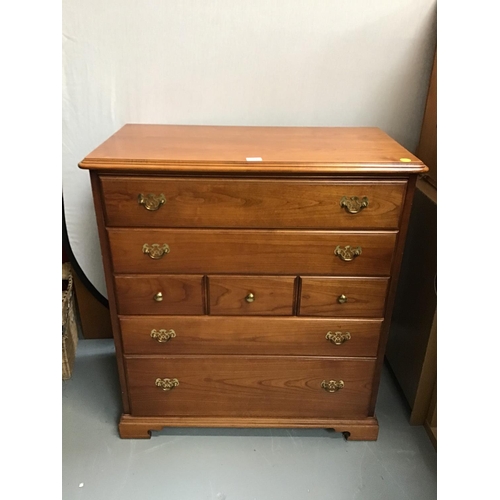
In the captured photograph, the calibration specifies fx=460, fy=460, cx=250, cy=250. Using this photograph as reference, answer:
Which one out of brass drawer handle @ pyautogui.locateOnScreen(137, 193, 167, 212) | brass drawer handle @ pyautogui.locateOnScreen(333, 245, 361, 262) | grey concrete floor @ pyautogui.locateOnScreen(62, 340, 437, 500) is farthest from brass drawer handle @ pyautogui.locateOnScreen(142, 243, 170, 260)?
grey concrete floor @ pyautogui.locateOnScreen(62, 340, 437, 500)

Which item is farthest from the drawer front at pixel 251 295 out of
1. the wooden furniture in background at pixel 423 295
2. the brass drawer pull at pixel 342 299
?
the wooden furniture in background at pixel 423 295

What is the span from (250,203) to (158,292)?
401 mm

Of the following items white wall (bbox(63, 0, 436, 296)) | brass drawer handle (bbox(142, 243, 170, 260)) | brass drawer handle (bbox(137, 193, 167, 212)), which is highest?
white wall (bbox(63, 0, 436, 296))

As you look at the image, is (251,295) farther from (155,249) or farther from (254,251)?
(155,249)

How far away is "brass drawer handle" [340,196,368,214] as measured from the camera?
4.19 ft

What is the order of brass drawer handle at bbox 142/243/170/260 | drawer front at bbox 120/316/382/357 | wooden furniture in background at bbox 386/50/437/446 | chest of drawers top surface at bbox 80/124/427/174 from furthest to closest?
1. wooden furniture in background at bbox 386/50/437/446
2. drawer front at bbox 120/316/382/357
3. brass drawer handle at bbox 142/243/170/260
4. chest of drawers top surface at bbox 80/124/427/174

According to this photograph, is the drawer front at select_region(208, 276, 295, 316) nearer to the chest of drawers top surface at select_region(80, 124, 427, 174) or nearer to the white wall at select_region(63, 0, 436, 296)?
the chest of drawers top surface at select_region(80, 124, 427, 174)

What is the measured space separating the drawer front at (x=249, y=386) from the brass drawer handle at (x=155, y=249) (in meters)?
0.39

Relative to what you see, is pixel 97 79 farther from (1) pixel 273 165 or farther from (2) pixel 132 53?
(1) pixel 273 165

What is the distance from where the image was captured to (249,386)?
157cm

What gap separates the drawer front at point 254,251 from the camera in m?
1.32

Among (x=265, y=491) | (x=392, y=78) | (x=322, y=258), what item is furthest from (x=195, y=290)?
(x=392, y=78)

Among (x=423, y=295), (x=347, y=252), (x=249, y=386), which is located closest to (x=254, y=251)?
(x=347, y=252)

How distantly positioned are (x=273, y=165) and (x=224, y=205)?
0.18m
